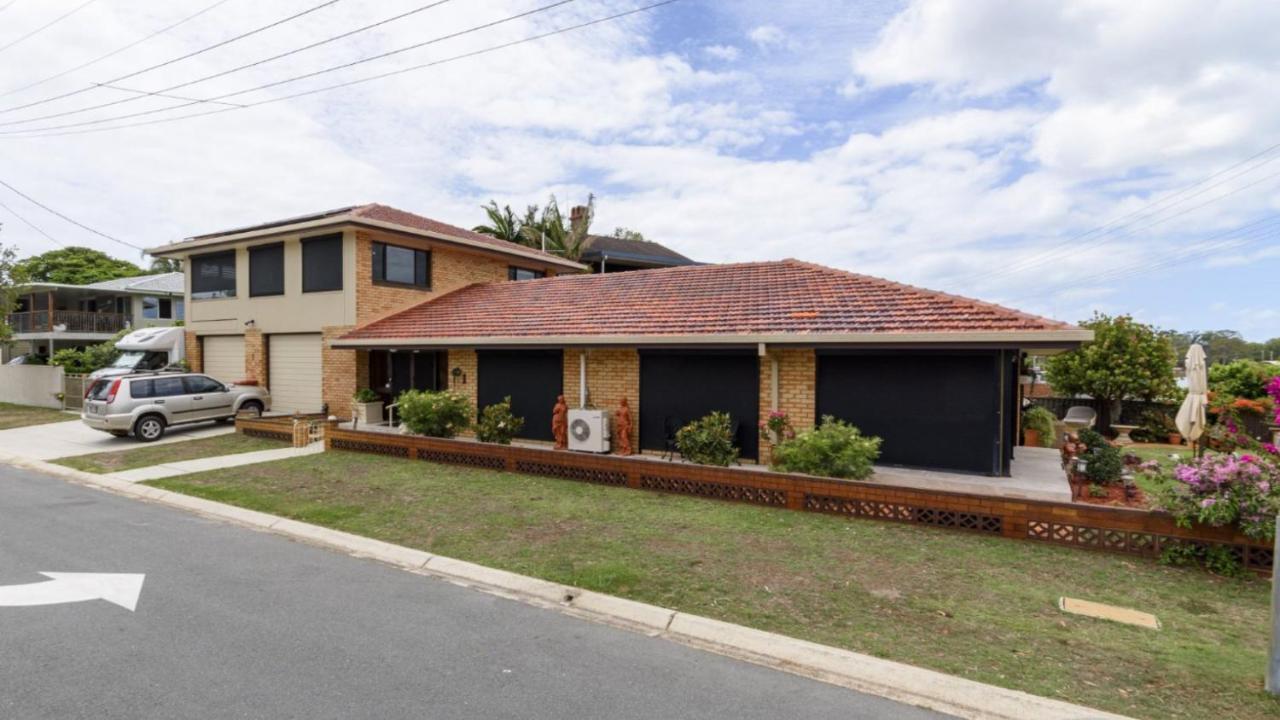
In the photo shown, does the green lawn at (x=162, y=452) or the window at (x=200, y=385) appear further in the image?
the window at (x=200, y=385)

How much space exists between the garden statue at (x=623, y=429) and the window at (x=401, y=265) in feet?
30.7

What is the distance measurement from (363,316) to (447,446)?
6.97m

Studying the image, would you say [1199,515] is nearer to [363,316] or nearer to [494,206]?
[363,316]

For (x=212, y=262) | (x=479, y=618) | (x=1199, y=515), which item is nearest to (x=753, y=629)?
(x=479, y=618)

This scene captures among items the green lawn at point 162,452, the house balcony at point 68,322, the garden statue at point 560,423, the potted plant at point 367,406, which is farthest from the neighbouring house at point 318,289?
the house balcony at point 68,322

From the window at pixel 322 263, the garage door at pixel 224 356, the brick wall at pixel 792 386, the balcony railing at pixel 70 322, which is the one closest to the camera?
the brick wall at pixel 792 386

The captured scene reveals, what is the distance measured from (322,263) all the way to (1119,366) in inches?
877

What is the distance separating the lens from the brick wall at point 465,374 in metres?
14.8

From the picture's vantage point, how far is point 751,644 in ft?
15.3

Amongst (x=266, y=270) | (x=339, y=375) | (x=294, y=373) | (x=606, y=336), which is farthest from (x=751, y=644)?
(x=266, y=270)

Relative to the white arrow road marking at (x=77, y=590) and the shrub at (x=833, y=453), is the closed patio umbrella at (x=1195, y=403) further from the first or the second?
the white arrow road marking at (x=77, y=590)

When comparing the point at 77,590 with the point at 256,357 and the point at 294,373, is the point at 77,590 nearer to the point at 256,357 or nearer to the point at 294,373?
the point at 294,373

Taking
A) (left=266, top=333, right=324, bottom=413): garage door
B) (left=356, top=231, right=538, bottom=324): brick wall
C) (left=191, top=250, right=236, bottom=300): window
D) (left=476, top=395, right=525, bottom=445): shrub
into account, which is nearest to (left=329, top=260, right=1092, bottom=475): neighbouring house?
(left=476, top=395, right=525, bottom=445): shrub

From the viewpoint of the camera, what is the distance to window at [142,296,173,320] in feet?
110
